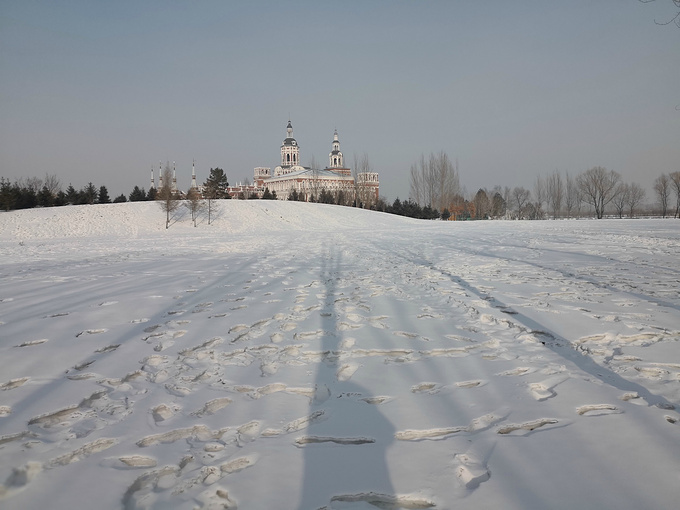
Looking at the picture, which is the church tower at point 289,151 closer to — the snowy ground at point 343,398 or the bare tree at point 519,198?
the bare tree at point 519,198

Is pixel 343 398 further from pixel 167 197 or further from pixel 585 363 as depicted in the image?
pixel 167 197

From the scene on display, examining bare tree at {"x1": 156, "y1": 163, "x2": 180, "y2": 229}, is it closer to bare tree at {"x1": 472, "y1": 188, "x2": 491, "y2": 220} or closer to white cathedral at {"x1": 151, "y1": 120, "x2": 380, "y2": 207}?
white cathedral at {"x1": 151, "y1": 120, "x2": 380, "y2": 207}

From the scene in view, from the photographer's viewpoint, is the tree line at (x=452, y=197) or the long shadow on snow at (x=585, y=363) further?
the tree line at (x=452, y=197)

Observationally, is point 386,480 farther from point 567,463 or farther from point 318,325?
point 318,325

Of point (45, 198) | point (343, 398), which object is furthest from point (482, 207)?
point (343, 398)

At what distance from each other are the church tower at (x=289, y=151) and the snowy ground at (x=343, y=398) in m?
123

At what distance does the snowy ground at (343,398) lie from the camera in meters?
1.63

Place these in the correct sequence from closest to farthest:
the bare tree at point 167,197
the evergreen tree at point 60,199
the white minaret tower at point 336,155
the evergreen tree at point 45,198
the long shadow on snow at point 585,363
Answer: the long shadow on snow at point 585,363, the bare tree at point 167,197, the evergreen tree at point 45,198, the evergreen tree at point 60,199, the white minaret tower at point 336,155

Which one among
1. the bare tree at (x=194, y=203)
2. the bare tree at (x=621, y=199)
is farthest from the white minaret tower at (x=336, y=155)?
the bare tree at (x=194, y=203)

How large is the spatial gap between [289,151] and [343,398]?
128 meters

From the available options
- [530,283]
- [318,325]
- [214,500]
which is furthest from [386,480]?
[530,283]

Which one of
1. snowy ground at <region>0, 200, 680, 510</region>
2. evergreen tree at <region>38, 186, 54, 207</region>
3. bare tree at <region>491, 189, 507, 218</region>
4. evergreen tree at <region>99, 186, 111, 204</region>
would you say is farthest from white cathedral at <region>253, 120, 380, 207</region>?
snowy ground at <region>0, 200, 680, 510</region>

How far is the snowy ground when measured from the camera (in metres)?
1.63

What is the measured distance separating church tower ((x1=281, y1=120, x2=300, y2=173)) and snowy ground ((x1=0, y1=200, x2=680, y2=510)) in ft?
404
